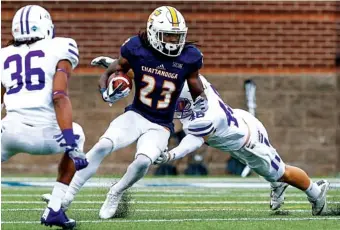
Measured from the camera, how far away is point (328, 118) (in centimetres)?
1669

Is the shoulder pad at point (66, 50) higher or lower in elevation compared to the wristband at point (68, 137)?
higher

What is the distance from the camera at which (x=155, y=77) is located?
8.72 meters

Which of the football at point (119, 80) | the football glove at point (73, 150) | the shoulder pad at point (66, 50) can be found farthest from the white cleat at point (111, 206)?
the shoulder pad at point (66, 50)

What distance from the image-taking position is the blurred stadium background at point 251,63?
1634 centimetres

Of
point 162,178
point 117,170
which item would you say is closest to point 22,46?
point 162,178

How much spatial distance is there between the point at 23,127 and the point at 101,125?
348 inches

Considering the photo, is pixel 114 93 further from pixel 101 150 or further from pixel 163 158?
pixel 163 158

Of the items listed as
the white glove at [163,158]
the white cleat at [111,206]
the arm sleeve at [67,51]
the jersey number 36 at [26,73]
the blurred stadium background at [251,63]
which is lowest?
the blurred stadium background at [251,63]

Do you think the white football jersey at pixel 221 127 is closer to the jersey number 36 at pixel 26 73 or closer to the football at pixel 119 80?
the football at pixel 119 80

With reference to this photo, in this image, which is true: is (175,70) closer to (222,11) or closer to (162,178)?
(162,178)

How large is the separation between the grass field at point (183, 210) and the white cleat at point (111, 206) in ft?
0.23

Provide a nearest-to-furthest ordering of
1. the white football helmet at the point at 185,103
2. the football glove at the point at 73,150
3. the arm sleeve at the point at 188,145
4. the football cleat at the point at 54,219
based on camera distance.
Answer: the football glove at the point at 73,150 < the football cleat at the point at 54,219 < the white football helmet at the point at 185,103 < the arm sleeve at the point at 188,145

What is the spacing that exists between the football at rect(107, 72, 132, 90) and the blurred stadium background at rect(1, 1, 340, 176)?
760 centimetres

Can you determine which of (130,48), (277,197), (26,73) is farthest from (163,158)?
(26,73)
